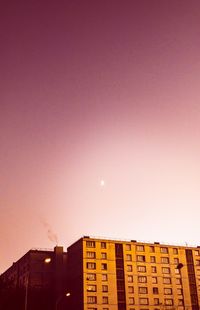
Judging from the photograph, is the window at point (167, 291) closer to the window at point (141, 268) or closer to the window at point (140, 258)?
the window at point (141, 268)

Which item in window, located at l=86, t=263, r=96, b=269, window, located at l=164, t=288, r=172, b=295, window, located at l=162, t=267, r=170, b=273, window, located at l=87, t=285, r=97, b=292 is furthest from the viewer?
window, located at l=162, t=267, r=170, b=273

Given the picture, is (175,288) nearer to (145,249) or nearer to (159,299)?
(159,299)

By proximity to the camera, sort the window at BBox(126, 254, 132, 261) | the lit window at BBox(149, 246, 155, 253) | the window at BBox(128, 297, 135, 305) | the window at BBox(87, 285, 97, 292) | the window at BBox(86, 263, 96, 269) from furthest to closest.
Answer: the lit window at BBox(149, 246, 155, 253)
the window at BBox(126, 254, 132, 261)
the window at BBox(128, 297, 135, 305)
the window at BBox(86, 263, 96, 269)
the window at BBox(87, 285, 97, 292)

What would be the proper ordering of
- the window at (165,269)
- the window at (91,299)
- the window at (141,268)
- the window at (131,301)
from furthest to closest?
the window at (165,269), the window at (141,268), the window at (131,301), the window at (91,299)

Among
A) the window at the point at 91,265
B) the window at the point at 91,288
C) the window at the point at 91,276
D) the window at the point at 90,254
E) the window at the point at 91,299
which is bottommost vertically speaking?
the window at the point at 91,299

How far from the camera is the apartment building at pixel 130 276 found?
9088 centimetres

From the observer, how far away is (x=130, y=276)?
95.9m

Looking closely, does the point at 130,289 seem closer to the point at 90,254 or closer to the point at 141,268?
the point at 141,268

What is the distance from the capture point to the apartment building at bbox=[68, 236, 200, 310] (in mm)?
90875

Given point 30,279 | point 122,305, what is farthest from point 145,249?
point 30,279

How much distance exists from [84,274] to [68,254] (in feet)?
42.1

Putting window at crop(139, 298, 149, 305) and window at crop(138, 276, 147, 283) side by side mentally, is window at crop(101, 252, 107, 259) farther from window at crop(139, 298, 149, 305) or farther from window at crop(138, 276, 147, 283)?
window at crop(139, 298, 149, 305)

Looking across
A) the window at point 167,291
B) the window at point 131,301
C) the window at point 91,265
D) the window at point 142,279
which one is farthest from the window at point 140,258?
the window at point 91,265

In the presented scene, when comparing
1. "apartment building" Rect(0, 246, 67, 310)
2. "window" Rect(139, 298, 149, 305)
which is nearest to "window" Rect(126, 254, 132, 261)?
"window" Rect(139, 298, 149, 305)
